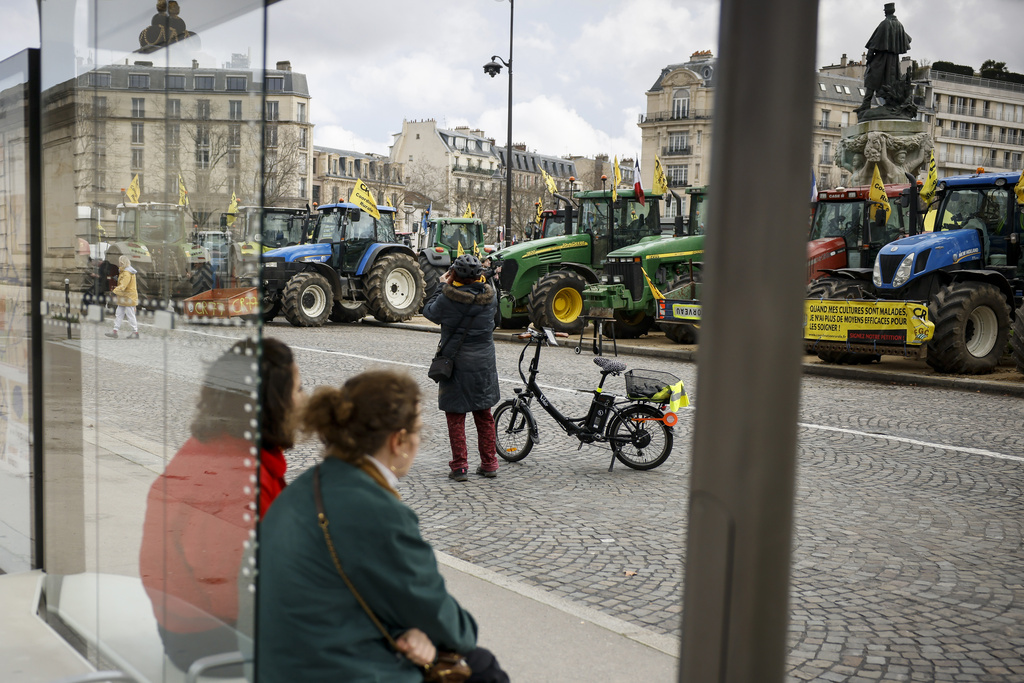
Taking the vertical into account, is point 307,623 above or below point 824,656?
above

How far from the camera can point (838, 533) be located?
18.7 ft

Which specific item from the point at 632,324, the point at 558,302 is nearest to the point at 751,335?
the point at 558,302

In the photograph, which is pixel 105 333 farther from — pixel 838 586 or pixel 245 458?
pixel 838 586

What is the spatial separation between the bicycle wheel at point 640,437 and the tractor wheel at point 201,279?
17.4 feet

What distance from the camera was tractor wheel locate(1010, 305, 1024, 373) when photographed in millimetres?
12414

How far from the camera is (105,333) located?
3.04m

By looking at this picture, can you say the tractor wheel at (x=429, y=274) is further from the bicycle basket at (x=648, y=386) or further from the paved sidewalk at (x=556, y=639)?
the paved sidewalk at (x=556, y=639)

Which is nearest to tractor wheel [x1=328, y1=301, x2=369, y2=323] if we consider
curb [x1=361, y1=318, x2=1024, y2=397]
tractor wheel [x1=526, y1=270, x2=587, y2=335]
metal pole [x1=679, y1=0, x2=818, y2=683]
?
tractor wheel [x1=526, y1=270, x2=587, y2=335]

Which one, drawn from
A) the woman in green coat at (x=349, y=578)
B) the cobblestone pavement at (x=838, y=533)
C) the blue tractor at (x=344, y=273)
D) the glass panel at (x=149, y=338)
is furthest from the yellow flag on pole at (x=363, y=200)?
the woman in green coat at (x=349, y=578)

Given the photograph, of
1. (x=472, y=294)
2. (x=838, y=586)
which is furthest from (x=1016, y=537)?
(x=472, y=294)

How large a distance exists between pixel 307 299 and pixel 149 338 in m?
18.2

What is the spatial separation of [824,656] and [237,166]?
3.03m

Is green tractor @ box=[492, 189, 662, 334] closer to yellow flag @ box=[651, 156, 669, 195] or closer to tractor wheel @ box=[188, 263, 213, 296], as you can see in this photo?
yellow flag @ box=[651, 156, 669, 195]

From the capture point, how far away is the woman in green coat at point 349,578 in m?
2.04
